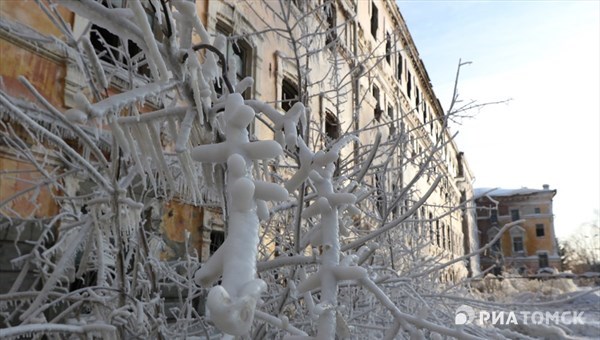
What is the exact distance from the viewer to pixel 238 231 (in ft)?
2.57

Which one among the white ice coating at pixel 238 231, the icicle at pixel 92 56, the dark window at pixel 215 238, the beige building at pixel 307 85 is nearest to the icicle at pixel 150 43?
the white ice coating at pixel 238 231

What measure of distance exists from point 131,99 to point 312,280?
2.32ft

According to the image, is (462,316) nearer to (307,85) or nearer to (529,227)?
(307,85)

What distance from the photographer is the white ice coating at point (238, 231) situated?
2.23 ft

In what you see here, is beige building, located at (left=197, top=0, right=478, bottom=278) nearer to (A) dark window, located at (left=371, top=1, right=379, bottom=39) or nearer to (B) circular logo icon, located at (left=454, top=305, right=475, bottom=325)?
(A) dark window, located at (left=371, top=1, right=379, bottom=39)

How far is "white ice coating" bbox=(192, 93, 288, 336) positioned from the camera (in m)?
0.68

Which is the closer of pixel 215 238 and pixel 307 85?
pixel 307 85

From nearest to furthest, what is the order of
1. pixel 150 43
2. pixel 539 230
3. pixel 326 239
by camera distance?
pixel 150 43
pixel 326 239
pixel 539 230

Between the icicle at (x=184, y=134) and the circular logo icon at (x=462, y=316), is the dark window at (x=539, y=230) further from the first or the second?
the icicle at (x=184, y=134)

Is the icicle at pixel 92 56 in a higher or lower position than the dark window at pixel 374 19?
lower

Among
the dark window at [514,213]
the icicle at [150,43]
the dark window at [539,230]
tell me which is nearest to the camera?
the icicle at [150,43]

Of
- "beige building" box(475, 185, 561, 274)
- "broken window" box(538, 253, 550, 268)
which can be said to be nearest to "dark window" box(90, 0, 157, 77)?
"beige building" box(475, 185, 561, 274)

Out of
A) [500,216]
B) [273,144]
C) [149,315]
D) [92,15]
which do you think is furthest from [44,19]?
[500,216]

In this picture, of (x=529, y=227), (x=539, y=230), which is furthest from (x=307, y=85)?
(x=539, y=230)
